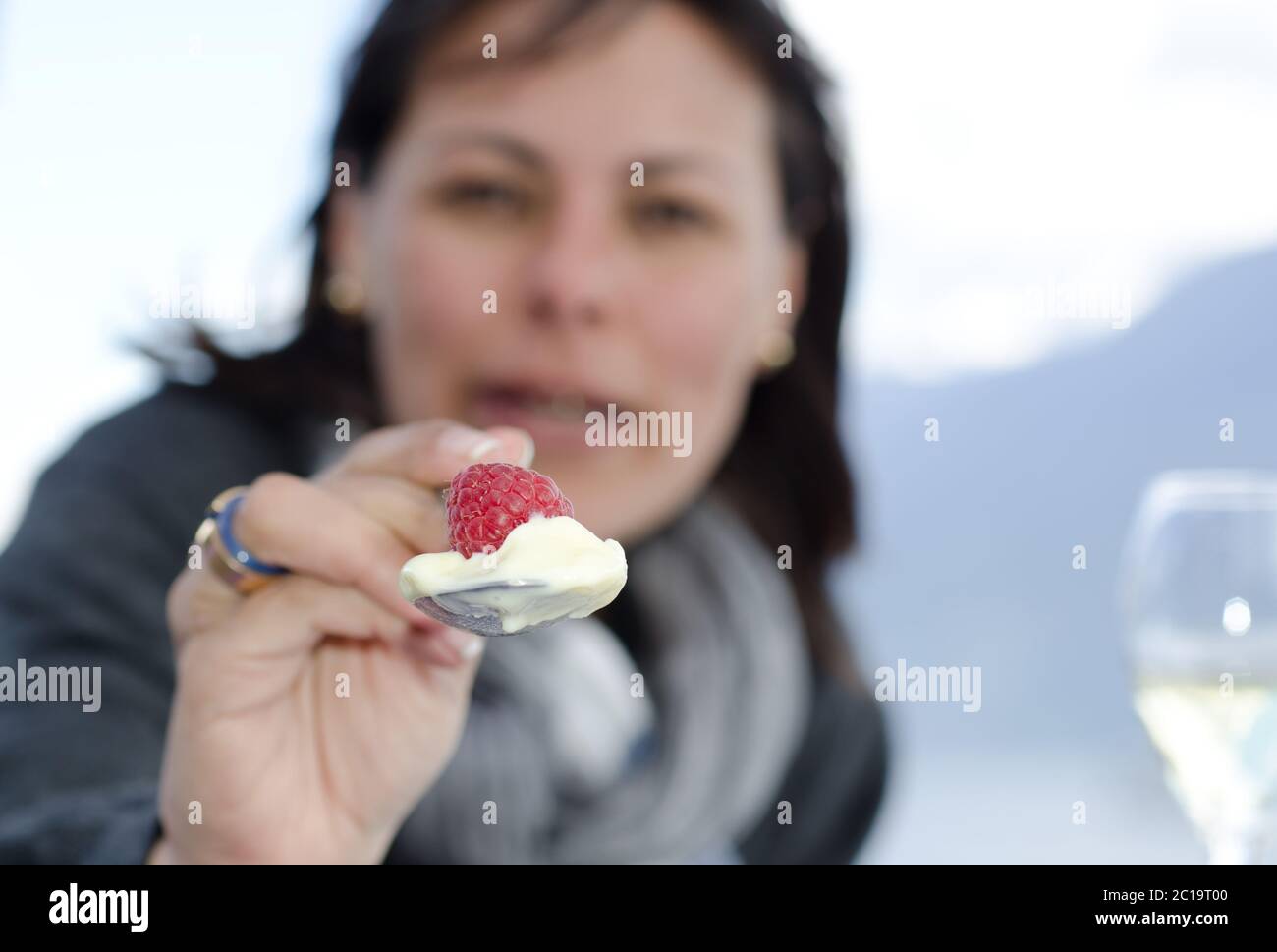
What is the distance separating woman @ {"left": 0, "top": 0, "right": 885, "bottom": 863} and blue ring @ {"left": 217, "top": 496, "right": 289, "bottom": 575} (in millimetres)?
242

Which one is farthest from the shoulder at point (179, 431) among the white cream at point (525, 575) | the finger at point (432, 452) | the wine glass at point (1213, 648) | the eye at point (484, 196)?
the wine glass at point (1213, 648)

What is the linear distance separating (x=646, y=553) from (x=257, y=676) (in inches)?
21.5

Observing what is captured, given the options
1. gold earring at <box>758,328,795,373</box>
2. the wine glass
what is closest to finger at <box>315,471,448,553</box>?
the wine glass

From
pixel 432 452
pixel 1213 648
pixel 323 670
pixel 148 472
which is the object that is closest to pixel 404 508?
pixel 432 452

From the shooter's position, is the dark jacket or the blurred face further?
the blurred face

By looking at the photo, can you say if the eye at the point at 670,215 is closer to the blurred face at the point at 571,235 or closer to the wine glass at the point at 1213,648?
the blurred face at the point at 571,235

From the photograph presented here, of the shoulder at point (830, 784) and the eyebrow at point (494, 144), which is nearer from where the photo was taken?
the eyebrow at point (494, 144)

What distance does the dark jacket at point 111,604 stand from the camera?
2.04 feet

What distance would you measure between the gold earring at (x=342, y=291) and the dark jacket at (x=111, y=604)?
0.12m

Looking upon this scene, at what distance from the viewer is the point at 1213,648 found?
0.53m

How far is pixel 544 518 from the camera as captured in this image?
1.36 feet

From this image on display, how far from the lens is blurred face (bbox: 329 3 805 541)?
0.90 metres

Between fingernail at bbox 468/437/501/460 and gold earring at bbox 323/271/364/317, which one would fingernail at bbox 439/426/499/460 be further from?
gold earring at bbox 323/271/364/317

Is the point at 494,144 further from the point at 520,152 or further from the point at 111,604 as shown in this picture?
the point at 111,604
